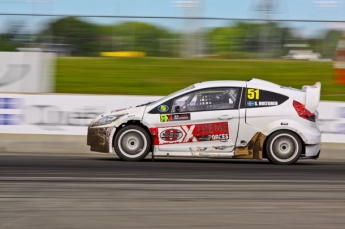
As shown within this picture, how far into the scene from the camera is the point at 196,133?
1232cm

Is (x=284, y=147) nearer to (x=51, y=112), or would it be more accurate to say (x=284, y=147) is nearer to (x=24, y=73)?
(x=51, y=112)

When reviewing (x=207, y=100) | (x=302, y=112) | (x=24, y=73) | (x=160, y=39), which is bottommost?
(x=302, y=112)

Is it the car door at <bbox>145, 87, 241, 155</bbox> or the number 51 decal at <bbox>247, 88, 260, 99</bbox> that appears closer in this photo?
the car door at <bbox>145, 87, 241, 155</bbox>

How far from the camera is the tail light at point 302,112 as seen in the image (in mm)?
12500

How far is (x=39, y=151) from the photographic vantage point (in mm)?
14836

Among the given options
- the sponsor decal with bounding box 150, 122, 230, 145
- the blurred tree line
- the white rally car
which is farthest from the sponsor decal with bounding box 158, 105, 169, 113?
the blurred tree line

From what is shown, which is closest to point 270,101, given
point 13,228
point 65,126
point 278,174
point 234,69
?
point 278,174

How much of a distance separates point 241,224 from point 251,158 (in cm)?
536

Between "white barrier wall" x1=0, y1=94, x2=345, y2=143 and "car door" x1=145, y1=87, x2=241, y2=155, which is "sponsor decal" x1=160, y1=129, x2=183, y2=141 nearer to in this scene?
"car door" x1=145, y1=87, x2=241, y2=155

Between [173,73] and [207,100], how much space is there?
9.78 meters

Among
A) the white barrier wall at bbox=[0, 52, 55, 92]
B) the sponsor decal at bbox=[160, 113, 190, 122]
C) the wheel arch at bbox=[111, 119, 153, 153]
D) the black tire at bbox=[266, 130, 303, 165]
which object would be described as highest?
the white barrier wall at bbox=[0, 52, 55, 92]


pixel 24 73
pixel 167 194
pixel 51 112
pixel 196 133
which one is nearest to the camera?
pixel 167 194

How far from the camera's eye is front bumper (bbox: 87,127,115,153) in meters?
12.5

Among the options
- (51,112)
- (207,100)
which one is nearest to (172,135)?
(207,100)
